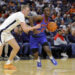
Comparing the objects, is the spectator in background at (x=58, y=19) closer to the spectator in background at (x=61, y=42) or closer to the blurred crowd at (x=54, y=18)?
the blurred crowd at (x=54, y=18)

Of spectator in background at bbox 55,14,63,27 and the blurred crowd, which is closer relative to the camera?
the blurred crowd

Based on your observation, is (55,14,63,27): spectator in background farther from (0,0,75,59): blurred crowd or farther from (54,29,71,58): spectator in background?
(54,29,71,58): spectator in background

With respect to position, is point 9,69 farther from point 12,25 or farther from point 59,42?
point 59,42

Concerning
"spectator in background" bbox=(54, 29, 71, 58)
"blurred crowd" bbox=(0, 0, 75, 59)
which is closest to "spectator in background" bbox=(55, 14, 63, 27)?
"blurred crowd" bbox=(0, 0, 75, 59)

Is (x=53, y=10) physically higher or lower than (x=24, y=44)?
higher

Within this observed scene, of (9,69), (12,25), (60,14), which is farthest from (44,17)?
(60,14)

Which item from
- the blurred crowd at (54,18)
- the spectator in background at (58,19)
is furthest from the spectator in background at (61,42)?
the spectator in background at (58,19)

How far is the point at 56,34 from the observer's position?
13.3 meters

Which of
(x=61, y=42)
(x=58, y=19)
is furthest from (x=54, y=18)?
(x=61, y=42)

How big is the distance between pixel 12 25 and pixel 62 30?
16.7ft

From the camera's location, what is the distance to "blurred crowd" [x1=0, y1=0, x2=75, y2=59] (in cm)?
1287

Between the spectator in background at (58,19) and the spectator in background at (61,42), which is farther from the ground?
the spectator in background at (58,19)

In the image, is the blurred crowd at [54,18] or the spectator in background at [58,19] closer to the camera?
the blurred crowd at [54,18]

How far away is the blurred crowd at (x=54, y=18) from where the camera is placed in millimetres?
12867
